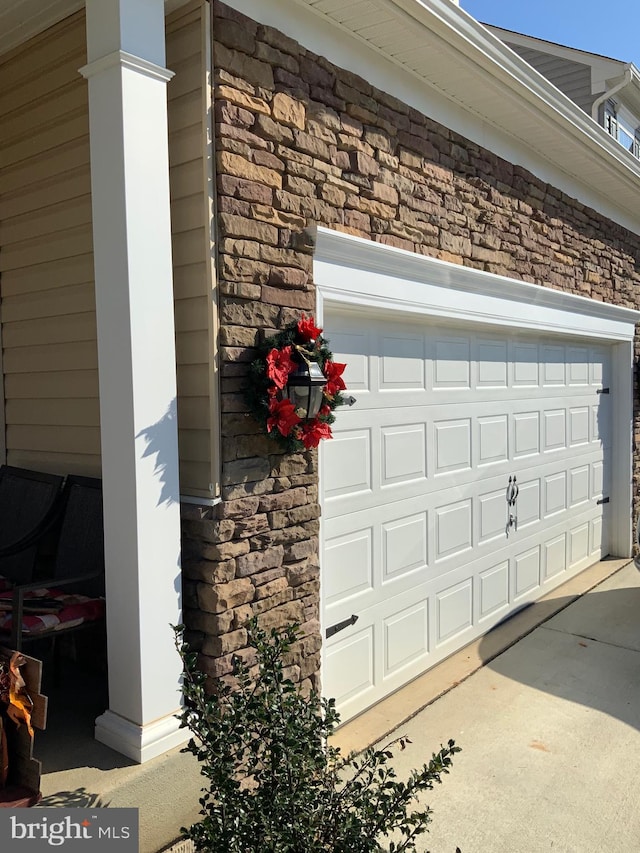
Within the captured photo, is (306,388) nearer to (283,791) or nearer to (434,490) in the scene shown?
(283,791)

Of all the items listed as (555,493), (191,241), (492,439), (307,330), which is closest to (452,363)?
(492,439)

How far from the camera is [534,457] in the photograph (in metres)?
5.78

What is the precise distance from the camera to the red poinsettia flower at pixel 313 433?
123 inches

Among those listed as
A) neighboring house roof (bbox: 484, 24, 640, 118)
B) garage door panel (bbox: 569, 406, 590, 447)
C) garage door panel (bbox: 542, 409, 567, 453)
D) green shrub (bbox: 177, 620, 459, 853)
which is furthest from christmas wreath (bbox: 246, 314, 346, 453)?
neighboring house roof (bbox: 484, 24, 640, 118)

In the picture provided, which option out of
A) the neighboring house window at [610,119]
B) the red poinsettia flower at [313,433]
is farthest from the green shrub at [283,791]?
the neighboring house window at [610,119]

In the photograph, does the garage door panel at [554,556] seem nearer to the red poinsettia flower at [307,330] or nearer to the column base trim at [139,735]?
the red poinsettia flower at [307,330]

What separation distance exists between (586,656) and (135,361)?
12.3 ft

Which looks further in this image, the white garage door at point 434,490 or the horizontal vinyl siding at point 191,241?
the white garage door at point 434,490

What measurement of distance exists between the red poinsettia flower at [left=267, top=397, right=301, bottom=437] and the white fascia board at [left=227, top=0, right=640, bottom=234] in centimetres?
164

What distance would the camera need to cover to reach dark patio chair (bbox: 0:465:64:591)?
3336 mm

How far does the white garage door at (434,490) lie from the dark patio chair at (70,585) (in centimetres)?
113

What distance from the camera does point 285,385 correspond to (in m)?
2.96

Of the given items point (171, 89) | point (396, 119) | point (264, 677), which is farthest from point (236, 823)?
point (396, 119)

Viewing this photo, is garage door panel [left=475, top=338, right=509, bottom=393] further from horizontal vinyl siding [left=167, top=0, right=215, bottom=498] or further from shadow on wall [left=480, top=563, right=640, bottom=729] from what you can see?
horizontal vinyl siding [left=167, top=0, right=215, bottom=498]
